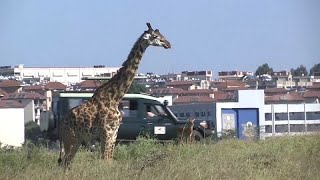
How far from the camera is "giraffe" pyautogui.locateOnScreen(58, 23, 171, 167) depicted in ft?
39.1

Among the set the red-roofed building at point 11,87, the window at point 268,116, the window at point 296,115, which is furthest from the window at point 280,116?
the red-roofed building at point 11,87

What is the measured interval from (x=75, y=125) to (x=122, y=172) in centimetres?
322

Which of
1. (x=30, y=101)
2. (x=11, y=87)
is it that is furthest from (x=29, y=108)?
(x=11, y=87)

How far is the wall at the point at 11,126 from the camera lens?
3688 cm

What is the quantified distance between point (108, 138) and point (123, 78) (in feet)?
5.09

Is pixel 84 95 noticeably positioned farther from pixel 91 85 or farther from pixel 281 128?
pixel 91 85

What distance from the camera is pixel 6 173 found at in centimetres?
941

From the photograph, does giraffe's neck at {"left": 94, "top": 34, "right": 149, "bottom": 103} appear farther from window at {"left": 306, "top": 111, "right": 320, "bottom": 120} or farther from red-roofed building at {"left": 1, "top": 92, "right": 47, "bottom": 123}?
red-roofed building at {"left": 1, "top": 92, "right": 47, "bottom": 123}

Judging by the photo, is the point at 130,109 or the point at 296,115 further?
the point at 296,115

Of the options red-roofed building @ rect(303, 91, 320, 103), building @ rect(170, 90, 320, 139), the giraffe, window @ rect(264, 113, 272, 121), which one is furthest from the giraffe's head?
red-roofed building @ rect(303, 91, 320, 103)

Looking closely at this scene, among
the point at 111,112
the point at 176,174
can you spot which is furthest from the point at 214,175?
the point at 111,112

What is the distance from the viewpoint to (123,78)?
42.9 ft

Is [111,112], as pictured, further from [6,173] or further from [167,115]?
[167,115]

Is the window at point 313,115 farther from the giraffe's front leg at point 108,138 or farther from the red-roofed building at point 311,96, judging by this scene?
the giraffe's front leg at point 108,138
